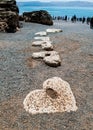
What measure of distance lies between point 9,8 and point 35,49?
10.0 m

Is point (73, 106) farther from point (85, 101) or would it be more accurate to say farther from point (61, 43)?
point (61, 43)

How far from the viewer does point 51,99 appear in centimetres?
771

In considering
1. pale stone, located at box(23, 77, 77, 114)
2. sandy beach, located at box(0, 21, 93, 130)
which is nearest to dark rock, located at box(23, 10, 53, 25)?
sandy beach, located at box(0, 21, 93, 130)

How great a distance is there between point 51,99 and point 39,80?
169cm

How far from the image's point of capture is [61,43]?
15258 mm

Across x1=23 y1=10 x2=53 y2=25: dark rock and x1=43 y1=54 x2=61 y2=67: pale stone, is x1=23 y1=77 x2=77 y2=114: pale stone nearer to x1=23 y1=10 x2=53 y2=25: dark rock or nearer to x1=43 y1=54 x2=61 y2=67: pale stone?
x1=43 y1=54 x2=61 y2=67: pale stone

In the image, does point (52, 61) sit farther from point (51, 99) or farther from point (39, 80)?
point (51, 99)

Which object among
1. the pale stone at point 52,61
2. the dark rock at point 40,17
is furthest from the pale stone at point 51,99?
the dark rock at point 40,17

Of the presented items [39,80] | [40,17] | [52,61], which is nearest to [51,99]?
[39,80]

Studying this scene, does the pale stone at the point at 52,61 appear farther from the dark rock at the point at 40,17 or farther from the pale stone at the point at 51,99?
the dark rock at the point at 40,17

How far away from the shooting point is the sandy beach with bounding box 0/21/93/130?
6.73 metres

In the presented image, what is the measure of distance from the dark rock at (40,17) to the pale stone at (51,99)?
61.7ft

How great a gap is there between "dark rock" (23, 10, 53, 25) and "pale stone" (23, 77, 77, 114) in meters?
18.8

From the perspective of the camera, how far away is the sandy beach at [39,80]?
6734 mm
